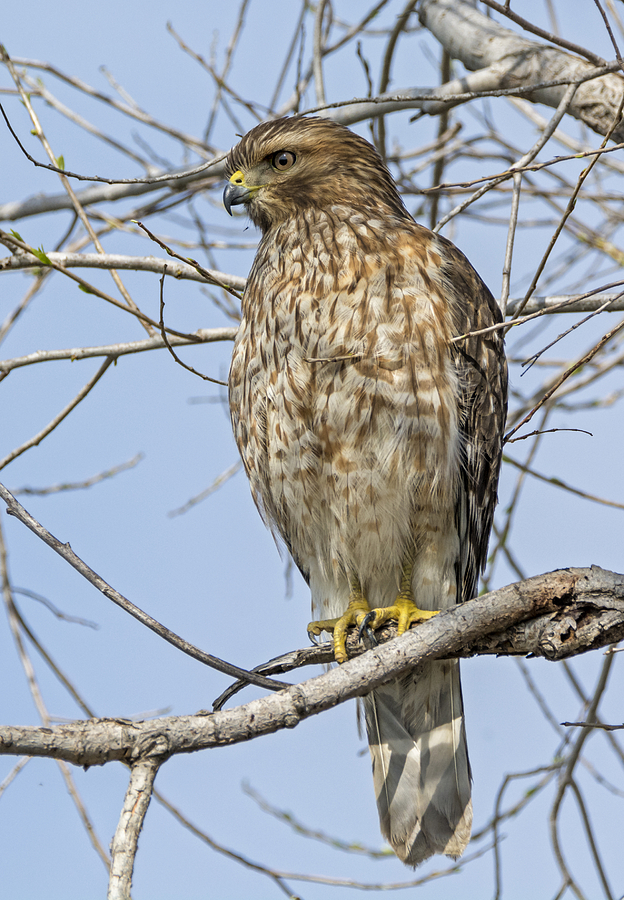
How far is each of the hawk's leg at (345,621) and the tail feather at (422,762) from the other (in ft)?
1.07

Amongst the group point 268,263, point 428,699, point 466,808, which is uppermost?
point 268,263

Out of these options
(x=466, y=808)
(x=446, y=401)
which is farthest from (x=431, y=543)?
(x=466, y=808)

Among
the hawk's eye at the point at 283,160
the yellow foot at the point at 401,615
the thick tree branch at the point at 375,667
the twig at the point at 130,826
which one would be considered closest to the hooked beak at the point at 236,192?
the hawk's eye at the point at 283,160

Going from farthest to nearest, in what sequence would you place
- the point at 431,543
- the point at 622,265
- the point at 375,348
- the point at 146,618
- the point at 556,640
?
1. the point at 622,265
2. the point at 431,543
3. the point at 375,348
4. the point at 556,640
5. the point at 146,618

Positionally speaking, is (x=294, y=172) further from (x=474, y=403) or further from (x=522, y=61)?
(x=474, y=403)

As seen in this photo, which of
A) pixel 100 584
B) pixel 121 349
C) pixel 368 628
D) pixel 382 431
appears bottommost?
pixel 100 584

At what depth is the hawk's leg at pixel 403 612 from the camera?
3127 mm

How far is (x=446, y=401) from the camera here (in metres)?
3.03

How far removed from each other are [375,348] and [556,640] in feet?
3.74

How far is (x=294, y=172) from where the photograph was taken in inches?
143

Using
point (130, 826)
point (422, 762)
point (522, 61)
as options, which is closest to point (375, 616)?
point (422, 762)

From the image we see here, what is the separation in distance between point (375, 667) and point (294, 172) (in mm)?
2203

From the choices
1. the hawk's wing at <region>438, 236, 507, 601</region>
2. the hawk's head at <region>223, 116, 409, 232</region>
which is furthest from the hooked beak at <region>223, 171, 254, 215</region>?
the hawk's wing at <region>438, 236, 507, 601</region>

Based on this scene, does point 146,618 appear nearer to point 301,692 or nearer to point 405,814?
point 301,692
